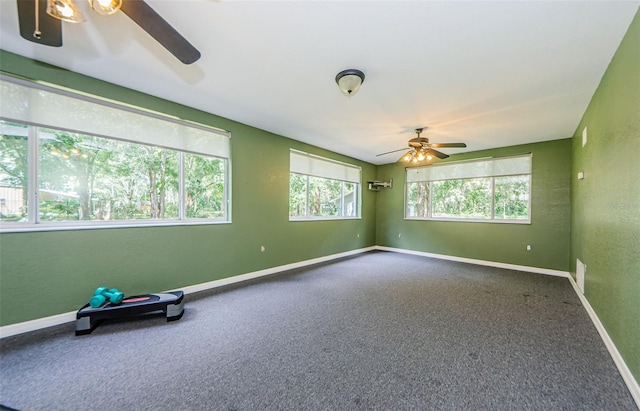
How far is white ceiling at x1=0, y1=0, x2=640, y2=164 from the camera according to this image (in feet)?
5.45

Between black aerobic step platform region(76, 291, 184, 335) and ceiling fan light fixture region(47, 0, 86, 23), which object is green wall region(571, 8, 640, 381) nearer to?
ceiling fan light fixture region(47, 0, 86, 23)

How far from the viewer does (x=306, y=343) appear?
2119 millimetres

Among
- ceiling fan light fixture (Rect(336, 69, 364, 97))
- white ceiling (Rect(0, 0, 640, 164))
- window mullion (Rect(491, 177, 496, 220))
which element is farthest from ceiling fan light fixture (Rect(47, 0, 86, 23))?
window mullion (Rect(491, 177, 496, 220))

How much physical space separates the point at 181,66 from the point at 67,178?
1.69m

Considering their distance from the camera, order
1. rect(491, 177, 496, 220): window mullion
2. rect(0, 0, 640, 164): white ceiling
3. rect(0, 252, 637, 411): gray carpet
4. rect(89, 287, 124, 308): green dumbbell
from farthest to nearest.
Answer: rect(491, 177, 496, 220): window mullion → rect(89, 287, 124, 308): green dumbbell → rect(0, 0, 640, 164): white ceiling → rect(0, 252, 637, 411): gray carpet

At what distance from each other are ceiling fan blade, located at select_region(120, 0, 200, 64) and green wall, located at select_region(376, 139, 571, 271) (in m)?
5.59

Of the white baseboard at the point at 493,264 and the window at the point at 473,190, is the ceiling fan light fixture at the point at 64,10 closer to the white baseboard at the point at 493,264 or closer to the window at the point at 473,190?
the window at the point at 473,190

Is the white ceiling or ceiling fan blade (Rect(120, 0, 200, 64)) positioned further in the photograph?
the white ceiling

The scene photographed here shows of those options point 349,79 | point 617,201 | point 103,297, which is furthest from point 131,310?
point 617,201

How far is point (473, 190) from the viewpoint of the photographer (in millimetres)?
5383

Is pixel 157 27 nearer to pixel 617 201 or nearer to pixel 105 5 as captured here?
pixel 105 5

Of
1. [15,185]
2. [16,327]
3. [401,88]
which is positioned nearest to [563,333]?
[401,88]

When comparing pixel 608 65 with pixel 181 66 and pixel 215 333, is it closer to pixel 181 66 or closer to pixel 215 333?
pixel 181 66

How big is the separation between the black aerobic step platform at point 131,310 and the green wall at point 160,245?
341 millimetres
